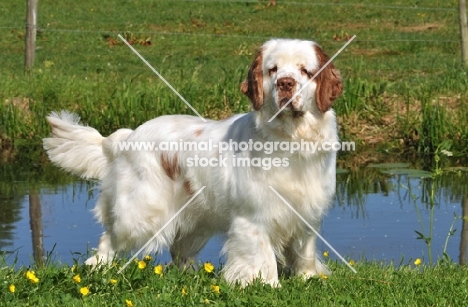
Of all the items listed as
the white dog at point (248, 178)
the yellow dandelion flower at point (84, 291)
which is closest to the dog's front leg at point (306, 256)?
the white dog at point (248, 178)

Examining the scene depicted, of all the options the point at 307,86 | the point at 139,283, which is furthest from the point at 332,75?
the point at 139,283

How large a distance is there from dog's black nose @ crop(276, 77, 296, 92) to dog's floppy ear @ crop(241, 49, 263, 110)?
274 mm

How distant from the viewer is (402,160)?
11.0 m

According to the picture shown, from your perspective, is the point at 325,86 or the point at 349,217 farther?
the point at 349,217

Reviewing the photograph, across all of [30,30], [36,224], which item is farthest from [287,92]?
[30,30]

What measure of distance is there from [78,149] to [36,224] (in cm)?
187

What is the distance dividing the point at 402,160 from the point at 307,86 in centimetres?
530

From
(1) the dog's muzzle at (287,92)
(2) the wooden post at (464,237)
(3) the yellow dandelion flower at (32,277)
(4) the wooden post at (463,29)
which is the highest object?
(4) the wooden post at (463,29)

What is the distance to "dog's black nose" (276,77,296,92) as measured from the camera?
575 centimetres

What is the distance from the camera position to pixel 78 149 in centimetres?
708

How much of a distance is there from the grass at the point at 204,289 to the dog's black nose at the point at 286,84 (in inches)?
43.7

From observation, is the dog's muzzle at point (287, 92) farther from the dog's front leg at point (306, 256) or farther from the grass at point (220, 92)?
the grass at point (220, 92)

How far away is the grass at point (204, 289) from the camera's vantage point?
5.39m

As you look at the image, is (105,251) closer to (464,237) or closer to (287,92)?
(287,92)
